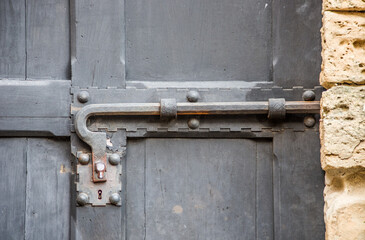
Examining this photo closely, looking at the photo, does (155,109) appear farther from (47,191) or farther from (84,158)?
(47,191)

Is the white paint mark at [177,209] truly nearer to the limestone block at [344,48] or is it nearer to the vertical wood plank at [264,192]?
the vertical wood plank at [264,192]

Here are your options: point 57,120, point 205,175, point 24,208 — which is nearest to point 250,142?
point 205,175

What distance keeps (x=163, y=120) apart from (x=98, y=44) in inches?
11.1

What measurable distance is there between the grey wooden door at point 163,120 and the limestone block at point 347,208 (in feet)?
0.95

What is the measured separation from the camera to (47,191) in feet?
5.22

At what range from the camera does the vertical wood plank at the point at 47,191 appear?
1.58m

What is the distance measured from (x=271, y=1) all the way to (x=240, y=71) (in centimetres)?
22

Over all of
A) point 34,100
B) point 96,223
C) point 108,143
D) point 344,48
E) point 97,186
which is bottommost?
point 96,223

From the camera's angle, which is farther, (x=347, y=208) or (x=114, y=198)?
(x=114, y=198)

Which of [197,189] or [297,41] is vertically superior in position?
[297,41]

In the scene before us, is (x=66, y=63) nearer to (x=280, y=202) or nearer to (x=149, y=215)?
(x=149, y=215)

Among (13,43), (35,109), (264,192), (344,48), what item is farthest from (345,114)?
(13,43)

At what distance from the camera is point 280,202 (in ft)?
5.22

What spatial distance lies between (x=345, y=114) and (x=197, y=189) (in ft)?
1.68
